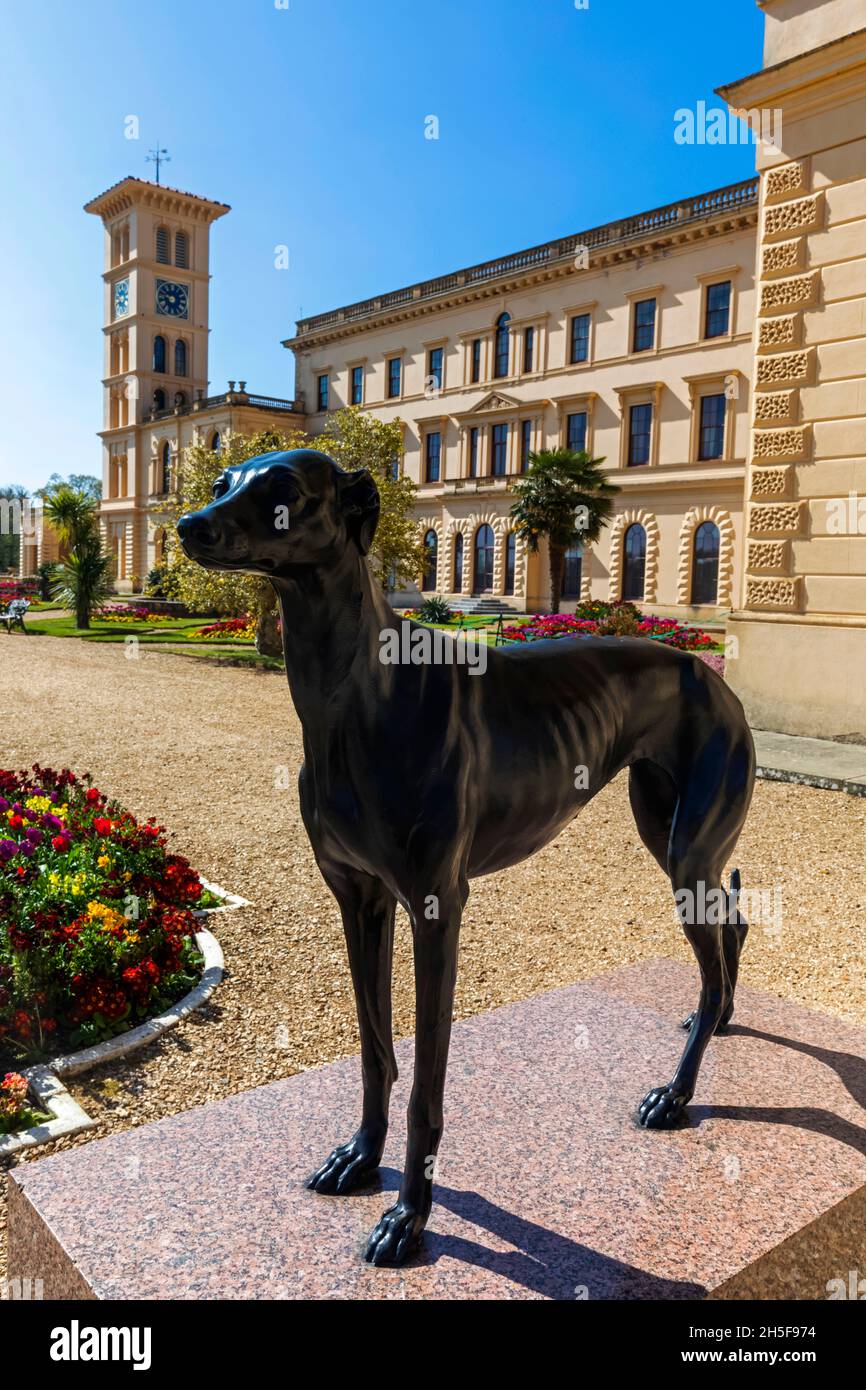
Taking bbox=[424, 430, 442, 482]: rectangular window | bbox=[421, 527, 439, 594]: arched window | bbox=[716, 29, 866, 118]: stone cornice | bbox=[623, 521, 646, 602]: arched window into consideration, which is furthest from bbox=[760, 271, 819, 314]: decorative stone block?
bbox=[424, 430, 442, 482]: rectangular window

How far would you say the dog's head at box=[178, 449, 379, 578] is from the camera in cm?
209

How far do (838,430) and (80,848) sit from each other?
10.9 metres

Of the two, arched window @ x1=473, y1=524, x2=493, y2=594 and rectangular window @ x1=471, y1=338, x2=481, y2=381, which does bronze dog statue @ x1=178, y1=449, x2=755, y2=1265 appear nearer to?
arched window @ x1=473, y1=524, x2=493, y2=594

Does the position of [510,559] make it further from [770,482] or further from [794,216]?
[794,216]

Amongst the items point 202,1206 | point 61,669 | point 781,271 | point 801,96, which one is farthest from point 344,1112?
point 61,669

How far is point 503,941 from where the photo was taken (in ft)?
19.6

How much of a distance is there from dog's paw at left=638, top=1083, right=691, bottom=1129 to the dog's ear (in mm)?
2068

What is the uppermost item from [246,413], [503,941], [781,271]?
[246,413]

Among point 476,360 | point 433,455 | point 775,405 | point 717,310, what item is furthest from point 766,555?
point 433,455

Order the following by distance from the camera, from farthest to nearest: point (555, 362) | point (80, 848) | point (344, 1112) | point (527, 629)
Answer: point (555, 362) < point (527, 629) < point (80, 848) < point (344, 1112)

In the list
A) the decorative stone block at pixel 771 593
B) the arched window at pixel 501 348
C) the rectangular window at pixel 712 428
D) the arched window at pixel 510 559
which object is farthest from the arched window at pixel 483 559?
the decorative stone block at pixel 771 593

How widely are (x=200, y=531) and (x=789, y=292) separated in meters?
12.9

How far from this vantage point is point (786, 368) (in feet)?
41.7

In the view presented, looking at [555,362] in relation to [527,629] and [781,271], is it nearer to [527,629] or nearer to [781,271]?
[527,629]
